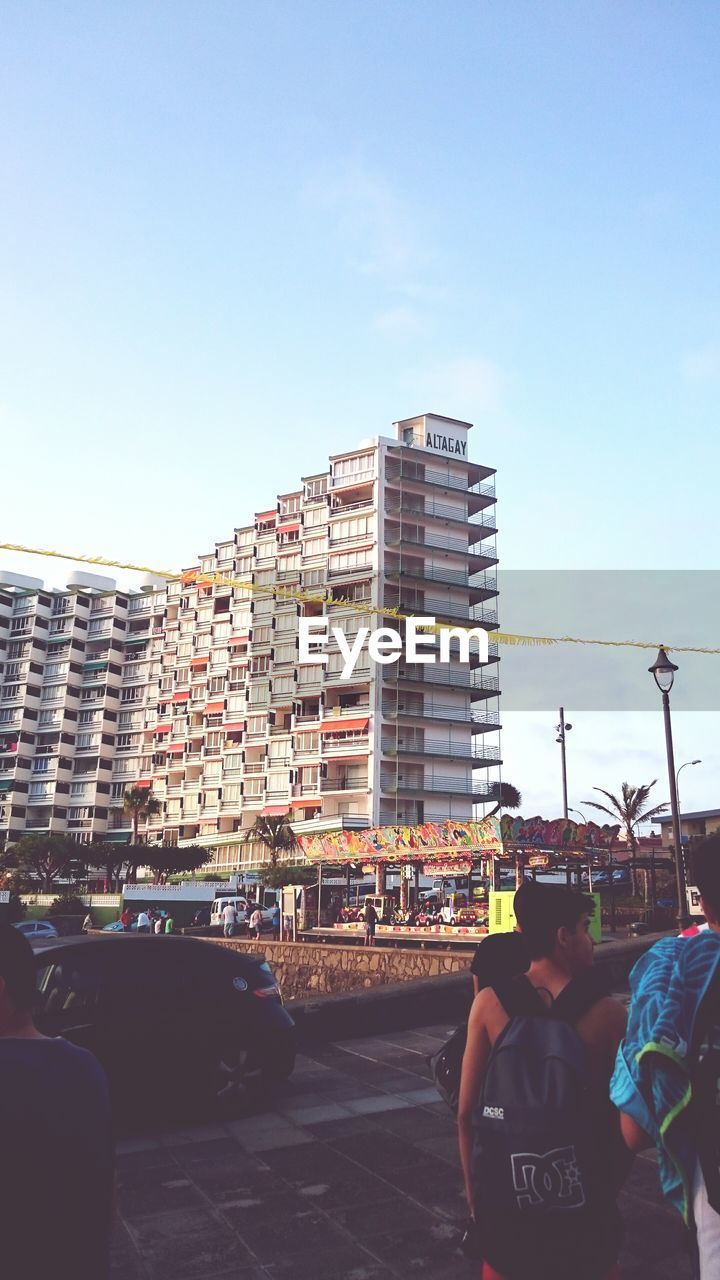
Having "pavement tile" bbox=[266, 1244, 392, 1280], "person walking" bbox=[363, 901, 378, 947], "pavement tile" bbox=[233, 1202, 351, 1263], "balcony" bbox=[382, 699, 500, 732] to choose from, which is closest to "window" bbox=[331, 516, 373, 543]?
"balcony" bbox=[382, 699, 500, 732]

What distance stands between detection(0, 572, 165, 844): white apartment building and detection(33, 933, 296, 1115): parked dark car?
270 feet

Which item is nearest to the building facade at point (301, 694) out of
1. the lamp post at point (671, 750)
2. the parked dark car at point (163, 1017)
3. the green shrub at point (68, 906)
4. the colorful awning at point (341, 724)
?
the colorful awning at point (341, 724)

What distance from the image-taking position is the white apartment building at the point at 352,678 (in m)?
66.1

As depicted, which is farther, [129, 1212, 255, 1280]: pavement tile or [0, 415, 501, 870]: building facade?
[0, 415, 501, 870]: building facade

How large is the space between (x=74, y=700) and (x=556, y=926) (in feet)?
311

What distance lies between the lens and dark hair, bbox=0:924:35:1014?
2475 mm

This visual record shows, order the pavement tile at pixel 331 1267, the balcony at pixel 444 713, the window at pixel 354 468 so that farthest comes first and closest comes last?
the window at pixel 354 468 → the balcony at pixel 444 713 → the pavement tile at pixel 331 1267

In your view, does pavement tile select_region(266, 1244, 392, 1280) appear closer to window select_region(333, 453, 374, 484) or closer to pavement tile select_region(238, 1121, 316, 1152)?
pavement tile select_region(238, 1121, 316, 1152)

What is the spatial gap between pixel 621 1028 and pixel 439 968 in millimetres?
20491

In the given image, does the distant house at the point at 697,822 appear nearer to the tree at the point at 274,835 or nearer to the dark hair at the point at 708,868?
the tree at the point at 274,835

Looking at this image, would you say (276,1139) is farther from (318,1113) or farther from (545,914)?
(545,914)

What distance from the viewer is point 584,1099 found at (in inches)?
104

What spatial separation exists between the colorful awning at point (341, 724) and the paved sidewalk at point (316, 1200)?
58.4m

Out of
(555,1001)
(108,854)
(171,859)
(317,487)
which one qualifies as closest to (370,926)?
(555,1001)
